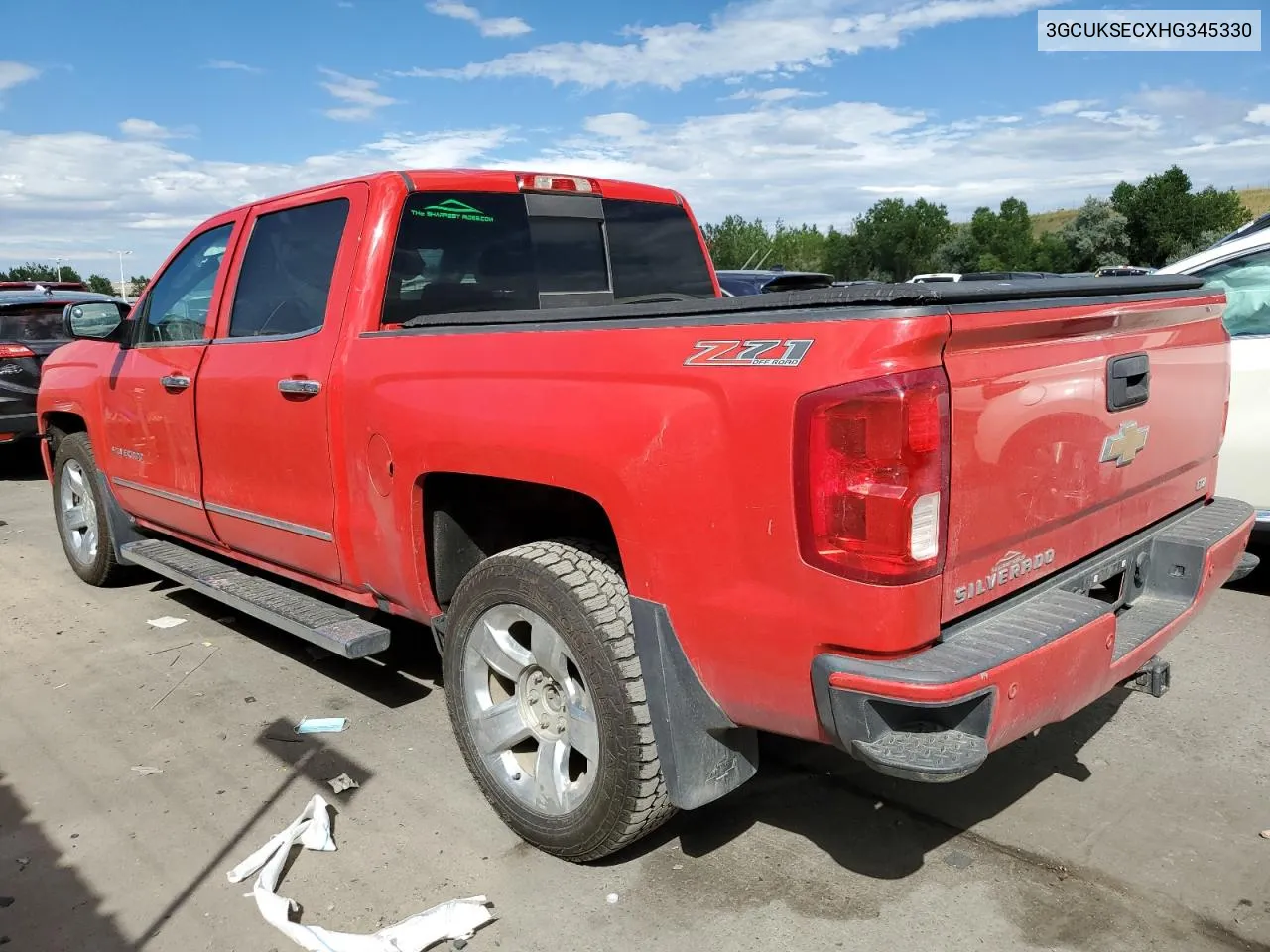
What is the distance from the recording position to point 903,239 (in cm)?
6975

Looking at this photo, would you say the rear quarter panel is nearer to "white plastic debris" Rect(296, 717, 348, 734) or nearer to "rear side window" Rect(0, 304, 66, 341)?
"white plastic debris" Rect(296, 717, 348, 734)

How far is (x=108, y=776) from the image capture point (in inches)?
145

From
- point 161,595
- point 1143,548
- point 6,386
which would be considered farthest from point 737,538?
point 6,386

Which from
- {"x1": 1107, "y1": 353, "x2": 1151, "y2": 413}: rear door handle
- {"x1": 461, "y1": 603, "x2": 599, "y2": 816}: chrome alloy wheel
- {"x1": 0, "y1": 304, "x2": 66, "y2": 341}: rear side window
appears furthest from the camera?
{"x1": 0, "y1": 304, "x2": 66, "y2": 341}: rear side window

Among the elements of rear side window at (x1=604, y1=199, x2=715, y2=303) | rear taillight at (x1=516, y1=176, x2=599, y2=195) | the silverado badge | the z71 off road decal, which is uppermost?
rear taillight at (x1=516, y1=176, x2=599, y2=195)

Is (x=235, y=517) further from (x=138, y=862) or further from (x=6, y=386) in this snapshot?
(x=6, y=386)

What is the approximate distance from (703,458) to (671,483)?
0.12 metres

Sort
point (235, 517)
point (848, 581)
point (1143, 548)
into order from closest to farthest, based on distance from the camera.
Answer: point (848, 581) < point (1143, 548) < point (235, 517)

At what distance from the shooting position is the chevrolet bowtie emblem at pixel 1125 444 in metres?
2.75

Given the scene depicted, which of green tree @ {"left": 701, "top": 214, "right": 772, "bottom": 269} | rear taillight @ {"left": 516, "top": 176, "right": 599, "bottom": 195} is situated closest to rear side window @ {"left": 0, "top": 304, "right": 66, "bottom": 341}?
rear taillight @ {"left": 516, "top": 176, "right": 599, "bottom": 195}

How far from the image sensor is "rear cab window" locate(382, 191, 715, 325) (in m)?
3.69

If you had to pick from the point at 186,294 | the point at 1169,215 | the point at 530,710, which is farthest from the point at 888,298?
the point at 1169,215

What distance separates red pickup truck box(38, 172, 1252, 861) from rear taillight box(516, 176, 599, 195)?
0.04ft

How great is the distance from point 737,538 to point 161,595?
4778 mm
